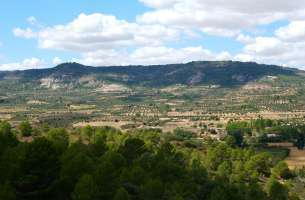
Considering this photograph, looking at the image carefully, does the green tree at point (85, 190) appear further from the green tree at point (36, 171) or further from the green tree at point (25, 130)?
the green tree at point (25, 130)

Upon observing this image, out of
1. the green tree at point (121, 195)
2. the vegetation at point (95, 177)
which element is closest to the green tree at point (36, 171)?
the vegetation at point (95, 177)

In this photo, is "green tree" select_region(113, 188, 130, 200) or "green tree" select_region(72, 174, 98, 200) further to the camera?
"green tree" select_region(72, 174, 98, 200)

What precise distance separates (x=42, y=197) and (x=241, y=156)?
9147 cm

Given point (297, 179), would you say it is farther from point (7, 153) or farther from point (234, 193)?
point (7, 153)

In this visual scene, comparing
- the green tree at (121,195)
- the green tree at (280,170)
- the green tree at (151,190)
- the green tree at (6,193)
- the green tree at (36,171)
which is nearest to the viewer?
the green tree at (6,193)

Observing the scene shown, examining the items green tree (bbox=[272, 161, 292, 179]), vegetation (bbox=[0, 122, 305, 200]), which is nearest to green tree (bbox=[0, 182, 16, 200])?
vegetation (bbox=[0, 122, 305, 200])

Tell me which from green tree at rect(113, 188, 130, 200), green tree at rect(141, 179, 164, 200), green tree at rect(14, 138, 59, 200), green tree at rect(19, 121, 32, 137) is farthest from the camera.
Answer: green tree at rect(19, 121, 32, 137)

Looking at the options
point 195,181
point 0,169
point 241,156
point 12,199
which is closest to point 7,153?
point 0,169

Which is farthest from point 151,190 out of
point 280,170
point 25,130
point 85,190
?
point 280,170

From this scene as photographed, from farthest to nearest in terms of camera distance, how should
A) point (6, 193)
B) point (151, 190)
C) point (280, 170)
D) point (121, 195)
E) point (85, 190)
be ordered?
point (280, 170)
point (151, 190)
point (85, 190)
point (121, 195)
point (6, 193)

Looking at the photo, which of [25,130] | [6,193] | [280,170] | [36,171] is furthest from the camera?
[280,170]

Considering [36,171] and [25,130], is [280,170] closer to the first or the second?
[25,130]

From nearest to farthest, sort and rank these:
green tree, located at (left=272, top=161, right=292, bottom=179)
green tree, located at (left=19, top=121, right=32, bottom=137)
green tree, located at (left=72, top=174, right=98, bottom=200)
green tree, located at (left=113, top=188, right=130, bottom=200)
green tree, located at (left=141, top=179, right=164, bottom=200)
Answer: green tree, located at (left=113, top=188, right=130, bottom=200)
green tree, located at (left=72, top=174, right=98, bottom=200)
green tree, located at (left=141, top=179, right=164, bottom=200)
green tree, located at (left=19, top=121, right=32, bottom=137)
green tree, located at (left=272, top=161, right=292, bottom=179)

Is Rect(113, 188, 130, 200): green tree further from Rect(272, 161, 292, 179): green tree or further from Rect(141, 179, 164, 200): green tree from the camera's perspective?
Rect(272, 161, 292, 179): green tree
